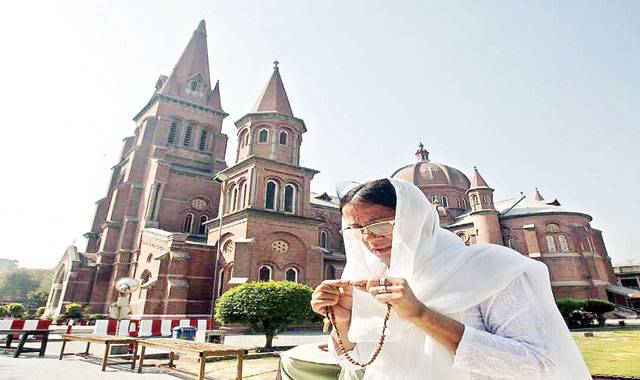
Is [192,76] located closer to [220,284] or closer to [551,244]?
[220,284]

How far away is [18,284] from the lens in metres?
52.4

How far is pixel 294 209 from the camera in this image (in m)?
21.3

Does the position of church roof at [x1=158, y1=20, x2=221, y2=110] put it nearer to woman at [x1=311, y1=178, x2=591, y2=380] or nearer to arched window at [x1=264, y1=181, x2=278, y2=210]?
arched window at [x1=264, y1=181, x2=278, y2=210]

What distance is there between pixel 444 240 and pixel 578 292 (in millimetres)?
33732

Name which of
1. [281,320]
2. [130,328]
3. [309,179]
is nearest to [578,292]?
[309,179]

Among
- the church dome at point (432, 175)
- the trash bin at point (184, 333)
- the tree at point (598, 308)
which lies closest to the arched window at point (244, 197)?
the trash bin at point (184, 333)

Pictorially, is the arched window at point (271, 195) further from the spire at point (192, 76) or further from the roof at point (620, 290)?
the roof at point (620, 290)

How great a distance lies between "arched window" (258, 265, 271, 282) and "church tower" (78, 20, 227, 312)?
4177mm

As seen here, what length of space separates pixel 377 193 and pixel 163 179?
87.6 feet

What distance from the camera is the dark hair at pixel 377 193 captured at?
5.60 feet

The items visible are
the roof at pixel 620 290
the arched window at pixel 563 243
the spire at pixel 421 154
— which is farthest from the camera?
the spire at pixel 421 154

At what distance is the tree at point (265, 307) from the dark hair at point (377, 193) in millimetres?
10695

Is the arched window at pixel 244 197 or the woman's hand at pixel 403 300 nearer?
the woman's hand at pixel 403 300

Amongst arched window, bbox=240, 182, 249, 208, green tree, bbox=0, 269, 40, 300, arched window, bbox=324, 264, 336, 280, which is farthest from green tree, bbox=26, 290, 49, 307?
arched window, bbox=240, 182, 249, 208
